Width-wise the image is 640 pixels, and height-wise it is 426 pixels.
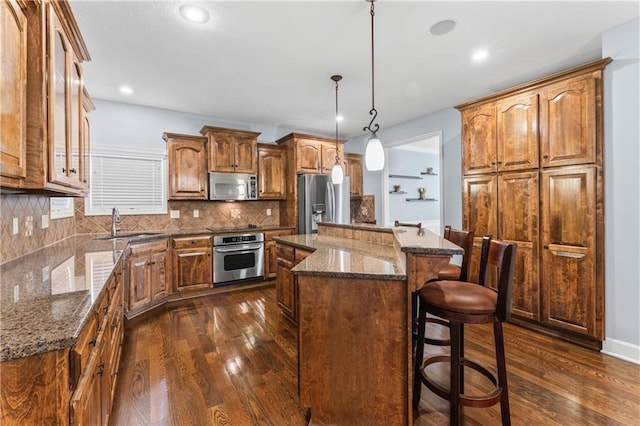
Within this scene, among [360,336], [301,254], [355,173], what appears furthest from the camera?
[355,173]

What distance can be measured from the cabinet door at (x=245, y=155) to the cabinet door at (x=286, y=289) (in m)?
2.05

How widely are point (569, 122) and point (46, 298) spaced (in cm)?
395

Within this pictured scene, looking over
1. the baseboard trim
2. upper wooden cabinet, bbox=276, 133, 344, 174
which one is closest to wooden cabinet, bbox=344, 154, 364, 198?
upper wooden cabinet, bbox=276, 133, 344, 174

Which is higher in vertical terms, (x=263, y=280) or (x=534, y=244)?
(x=534, y=244)

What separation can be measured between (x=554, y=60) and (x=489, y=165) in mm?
1187

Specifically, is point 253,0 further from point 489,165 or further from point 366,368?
point 489,165

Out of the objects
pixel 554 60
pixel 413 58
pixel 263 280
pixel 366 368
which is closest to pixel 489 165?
pixel 554 60

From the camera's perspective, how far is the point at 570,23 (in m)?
2.39

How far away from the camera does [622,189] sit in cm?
245

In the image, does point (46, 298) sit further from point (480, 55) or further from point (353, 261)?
point (480, 55)

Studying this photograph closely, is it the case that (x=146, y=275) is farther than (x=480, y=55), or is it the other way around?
(x=146, y=275)

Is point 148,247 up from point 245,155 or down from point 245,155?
down

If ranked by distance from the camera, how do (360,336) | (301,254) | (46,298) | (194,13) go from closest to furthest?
1. (46,298)
2. (360,336)
3. (194,13)
4. (301,254)

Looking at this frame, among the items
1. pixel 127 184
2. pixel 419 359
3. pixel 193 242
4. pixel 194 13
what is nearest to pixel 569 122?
pixel 419 359
